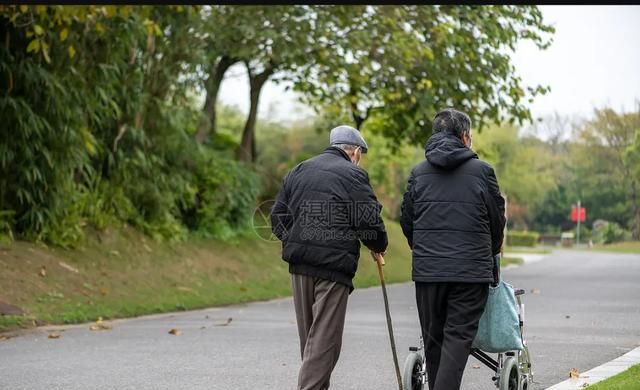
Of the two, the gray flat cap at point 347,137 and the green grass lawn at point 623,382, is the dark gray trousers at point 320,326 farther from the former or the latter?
the green grass lawn at point 623,382

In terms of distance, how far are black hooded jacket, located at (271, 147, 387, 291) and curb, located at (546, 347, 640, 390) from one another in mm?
2091

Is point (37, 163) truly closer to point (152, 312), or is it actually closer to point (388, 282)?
point (152, 312)

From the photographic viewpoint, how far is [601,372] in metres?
8.88

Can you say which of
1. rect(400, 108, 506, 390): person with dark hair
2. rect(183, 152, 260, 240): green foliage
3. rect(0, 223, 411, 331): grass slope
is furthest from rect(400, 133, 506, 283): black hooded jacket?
rect(183, 152, 260, 240): green foliage

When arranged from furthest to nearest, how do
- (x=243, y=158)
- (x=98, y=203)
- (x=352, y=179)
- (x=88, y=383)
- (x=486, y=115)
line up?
1. (x=243, y=158)
2. (x=486, y=115)
3. (x=98, y=203)
4. (x=88, y=383)
5. (x=352, y=179)

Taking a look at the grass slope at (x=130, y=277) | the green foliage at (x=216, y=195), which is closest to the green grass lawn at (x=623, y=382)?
the grass slope at (x=130, y=277)

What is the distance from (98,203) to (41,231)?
208cm

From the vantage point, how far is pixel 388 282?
25.5 meters

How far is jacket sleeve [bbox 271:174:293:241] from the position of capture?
721 cm

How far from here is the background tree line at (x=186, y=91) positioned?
17375 millimetres

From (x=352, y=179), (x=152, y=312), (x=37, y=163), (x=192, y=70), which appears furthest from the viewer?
(x=192, y=70)

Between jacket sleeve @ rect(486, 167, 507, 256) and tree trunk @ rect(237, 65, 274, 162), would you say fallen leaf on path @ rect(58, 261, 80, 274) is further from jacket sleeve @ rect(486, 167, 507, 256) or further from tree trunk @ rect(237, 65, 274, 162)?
jacket sleeve @ rect(486, 167, 507, 256)

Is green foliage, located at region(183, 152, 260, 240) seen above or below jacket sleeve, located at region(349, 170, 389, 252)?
below

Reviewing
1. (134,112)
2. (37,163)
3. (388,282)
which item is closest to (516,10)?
(388,282)
